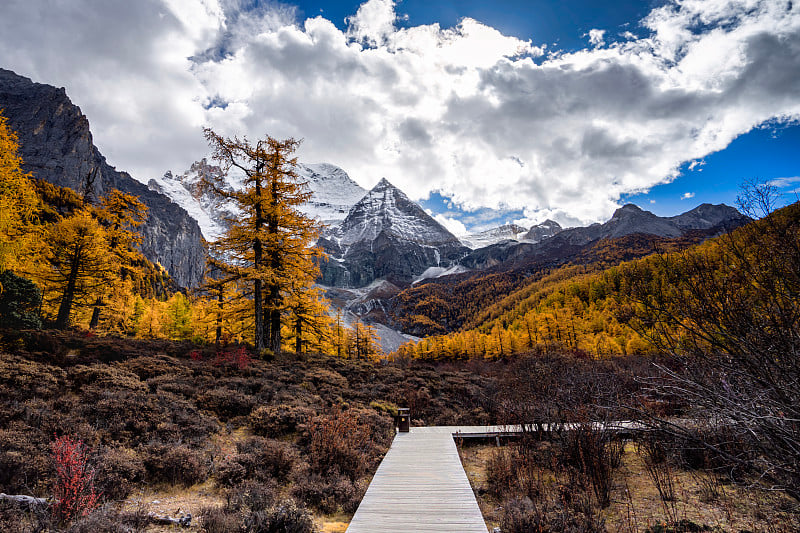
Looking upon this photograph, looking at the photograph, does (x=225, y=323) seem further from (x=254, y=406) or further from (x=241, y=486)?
(x=241, y=486)

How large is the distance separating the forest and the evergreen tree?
0.33 ft

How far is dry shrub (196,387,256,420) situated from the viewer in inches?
339

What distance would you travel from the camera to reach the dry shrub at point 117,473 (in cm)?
472

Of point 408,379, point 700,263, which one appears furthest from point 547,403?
point 408,379

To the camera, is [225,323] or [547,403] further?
[225,323]

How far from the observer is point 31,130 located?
86062 millimetres

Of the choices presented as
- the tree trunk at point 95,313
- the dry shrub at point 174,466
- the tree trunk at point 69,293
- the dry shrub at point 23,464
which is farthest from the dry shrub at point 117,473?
the tree trunk at point 95,313

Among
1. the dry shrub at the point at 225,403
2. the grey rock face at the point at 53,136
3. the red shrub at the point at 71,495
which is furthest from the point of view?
A: the grey rock face at the point at 53,136

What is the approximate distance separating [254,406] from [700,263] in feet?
31.7

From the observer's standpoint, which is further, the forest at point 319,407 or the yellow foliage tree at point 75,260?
the yellow foliage tree at point 75,260

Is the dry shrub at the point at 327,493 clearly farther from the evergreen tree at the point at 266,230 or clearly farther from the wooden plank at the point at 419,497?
the evergreen tree at the point at 266,230


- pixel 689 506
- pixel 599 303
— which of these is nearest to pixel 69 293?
pixel 689 506

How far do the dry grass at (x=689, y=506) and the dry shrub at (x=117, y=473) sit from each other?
210 inches

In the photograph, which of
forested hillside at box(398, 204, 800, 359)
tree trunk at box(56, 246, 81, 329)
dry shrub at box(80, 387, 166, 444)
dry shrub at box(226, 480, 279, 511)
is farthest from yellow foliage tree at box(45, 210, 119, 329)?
forested hillside at box(398, 204, 800, 359)
